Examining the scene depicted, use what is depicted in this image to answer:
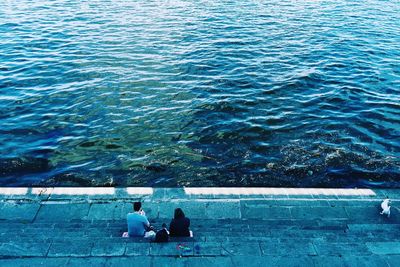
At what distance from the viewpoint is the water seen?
13148mm

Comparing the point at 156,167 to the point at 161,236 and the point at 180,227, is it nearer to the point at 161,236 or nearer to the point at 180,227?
the point at 180,227

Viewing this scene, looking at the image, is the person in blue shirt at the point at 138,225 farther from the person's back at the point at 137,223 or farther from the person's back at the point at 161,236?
the person's back at the point at 161,236

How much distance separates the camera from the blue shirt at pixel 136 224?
348 inches

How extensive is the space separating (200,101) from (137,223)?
28.6 ft

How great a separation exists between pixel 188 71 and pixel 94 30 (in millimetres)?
9496

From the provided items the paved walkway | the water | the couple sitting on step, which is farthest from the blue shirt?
the water

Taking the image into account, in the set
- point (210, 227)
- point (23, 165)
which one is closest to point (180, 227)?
point (210, 227)

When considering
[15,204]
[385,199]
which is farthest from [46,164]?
[385,199]

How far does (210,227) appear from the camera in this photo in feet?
30.9

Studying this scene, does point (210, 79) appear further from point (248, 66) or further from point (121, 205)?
point (121, 205)

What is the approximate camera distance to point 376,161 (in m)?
13.6

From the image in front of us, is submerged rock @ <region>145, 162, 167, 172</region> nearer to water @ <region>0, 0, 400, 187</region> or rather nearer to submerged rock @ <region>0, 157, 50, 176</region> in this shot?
water @ <region>0, 0, 400, 187</region>

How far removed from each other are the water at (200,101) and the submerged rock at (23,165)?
0.05 m

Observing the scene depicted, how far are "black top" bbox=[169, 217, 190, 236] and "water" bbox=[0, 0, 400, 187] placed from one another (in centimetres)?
373
